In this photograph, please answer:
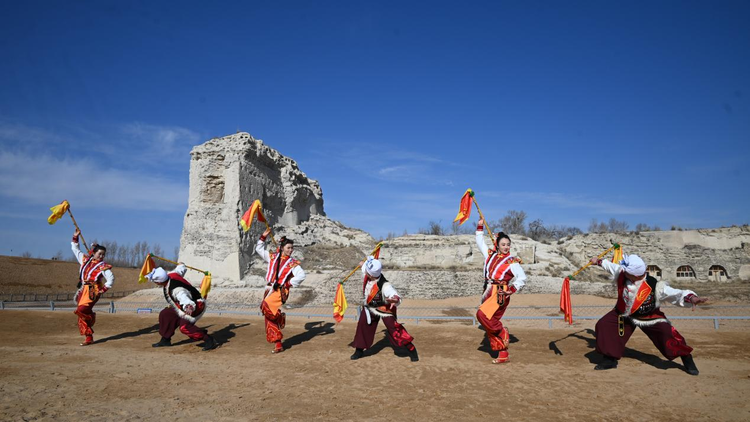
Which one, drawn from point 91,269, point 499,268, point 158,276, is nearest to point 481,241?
point 499,268

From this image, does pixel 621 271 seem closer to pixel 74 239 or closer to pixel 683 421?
pixel 683 421

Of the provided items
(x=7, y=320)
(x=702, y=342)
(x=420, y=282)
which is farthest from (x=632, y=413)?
(x=420, y=282)

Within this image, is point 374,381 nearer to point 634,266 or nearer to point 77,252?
point 634,266

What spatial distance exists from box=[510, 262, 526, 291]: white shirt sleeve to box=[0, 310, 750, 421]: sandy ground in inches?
48.3

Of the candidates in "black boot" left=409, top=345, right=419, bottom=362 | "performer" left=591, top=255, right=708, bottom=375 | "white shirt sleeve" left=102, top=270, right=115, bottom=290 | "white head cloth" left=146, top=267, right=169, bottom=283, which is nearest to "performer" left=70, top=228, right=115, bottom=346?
"white shirt sleeve" left=102, top=270, right=115, bottom=290

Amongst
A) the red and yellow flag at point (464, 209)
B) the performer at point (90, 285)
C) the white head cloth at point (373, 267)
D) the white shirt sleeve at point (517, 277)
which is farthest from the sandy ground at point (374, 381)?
the red and yellow flag at point (464, 209)

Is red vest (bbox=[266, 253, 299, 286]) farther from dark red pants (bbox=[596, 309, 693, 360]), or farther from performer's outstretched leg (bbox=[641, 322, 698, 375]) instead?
performer's outstretched leg (bbox=[641, 322, 698, 375])

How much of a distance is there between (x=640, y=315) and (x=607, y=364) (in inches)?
33.3

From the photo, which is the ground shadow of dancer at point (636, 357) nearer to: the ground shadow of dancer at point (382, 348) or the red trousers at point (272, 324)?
the ground shadow of dancer at point (382, 348)

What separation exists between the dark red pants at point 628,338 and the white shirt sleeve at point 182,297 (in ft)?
23.4

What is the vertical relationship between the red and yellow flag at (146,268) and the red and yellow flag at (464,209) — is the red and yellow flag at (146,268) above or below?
below

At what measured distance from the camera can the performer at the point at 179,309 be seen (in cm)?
817

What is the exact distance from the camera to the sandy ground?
4.48 meters

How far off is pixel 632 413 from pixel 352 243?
94.5 ft
